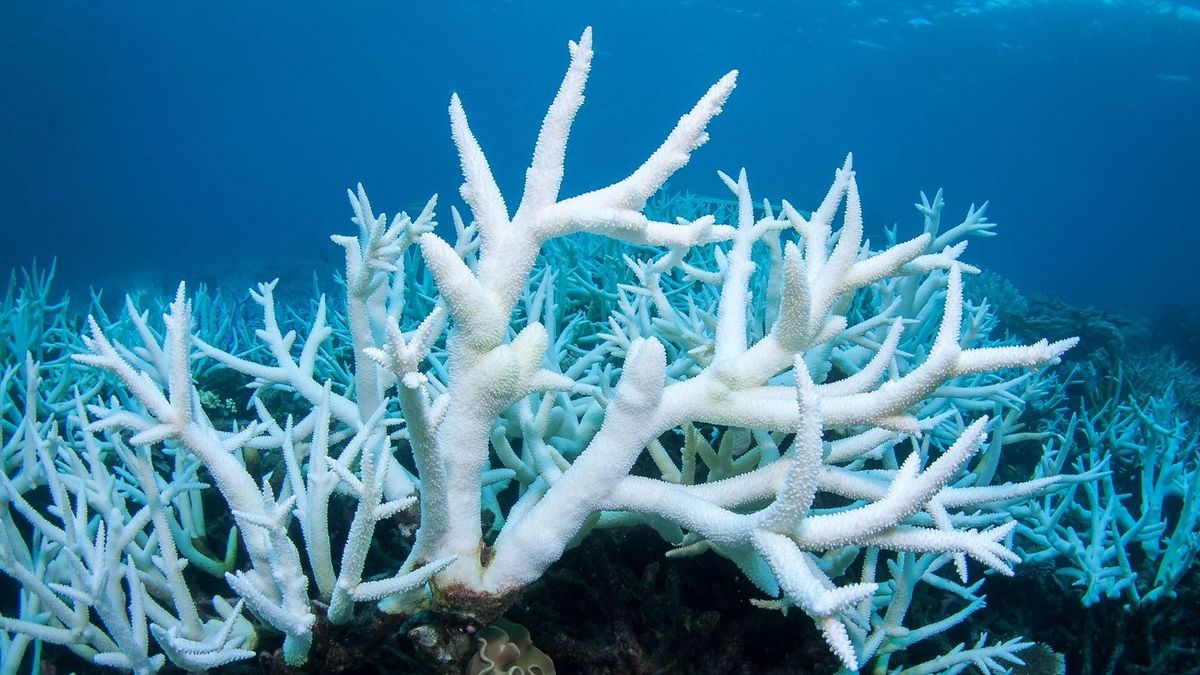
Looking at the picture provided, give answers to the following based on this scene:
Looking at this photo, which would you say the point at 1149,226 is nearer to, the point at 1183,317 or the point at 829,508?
the point at 1183,317

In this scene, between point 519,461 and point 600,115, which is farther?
point 600,115

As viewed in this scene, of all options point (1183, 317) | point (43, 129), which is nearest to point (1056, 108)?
point (1183, 317)

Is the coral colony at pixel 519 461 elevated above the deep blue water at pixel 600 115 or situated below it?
below

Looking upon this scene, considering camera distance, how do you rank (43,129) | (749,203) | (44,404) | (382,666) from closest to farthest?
(382,666)
(749,203)
(44,404)
(43,129)

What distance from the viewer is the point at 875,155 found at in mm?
123438

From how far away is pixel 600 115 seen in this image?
125 m

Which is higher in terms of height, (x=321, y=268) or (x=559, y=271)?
(x=321, y=268)

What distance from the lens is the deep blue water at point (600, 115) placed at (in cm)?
4891

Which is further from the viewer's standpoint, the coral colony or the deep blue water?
the deep blue water

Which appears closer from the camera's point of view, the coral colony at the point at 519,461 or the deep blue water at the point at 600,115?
the coral colony at the point at 519,461

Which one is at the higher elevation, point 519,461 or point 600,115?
point 600,115

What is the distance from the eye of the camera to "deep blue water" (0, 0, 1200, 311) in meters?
48.9

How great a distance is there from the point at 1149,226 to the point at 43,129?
188 m

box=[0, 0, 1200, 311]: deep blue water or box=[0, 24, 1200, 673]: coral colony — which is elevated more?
box=[0, 0, 1200, 311]: deep blue water
